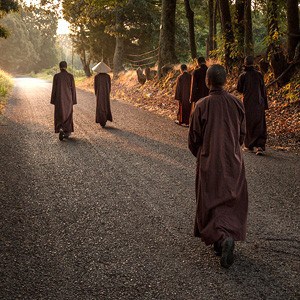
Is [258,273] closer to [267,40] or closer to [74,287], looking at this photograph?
[74,287]

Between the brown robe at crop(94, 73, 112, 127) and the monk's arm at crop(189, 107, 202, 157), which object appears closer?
the monk's arm at crop(189, 107, 202, 157)

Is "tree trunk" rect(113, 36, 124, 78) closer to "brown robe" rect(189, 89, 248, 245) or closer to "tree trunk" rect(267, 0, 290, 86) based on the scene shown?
"tree trunk" rect(267, 0, 290, 86)

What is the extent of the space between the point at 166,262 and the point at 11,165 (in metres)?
4.99

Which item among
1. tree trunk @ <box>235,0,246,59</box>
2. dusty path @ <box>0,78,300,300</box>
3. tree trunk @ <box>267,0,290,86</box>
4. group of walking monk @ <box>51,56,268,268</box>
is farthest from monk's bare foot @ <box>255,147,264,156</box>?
tree trunk @ <box>235,0,246,59</box>

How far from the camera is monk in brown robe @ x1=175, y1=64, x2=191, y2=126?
44.7 ft

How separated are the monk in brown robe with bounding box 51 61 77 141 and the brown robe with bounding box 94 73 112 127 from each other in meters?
1.65

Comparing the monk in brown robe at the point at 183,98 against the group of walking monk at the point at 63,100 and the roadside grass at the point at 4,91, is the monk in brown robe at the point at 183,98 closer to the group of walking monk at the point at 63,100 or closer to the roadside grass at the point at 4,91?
the group of walking monk at the point at 63,100

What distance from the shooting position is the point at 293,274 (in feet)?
12.7

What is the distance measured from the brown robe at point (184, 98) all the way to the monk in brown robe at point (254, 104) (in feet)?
14.0

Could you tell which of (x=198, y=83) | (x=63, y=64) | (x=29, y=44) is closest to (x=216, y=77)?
(x=63, y=64)

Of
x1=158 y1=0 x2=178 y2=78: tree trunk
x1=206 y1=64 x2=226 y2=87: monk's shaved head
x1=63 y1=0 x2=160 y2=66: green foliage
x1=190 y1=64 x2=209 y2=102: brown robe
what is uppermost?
x1=63 y1=0 x2=160 y2=66: green foliage

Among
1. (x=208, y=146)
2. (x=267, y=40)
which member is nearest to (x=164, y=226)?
(x=208, y=146)

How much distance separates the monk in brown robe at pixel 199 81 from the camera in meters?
12.0

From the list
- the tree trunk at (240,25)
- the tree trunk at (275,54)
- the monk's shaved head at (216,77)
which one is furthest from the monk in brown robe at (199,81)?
the monk's shaved head at (216,77)
